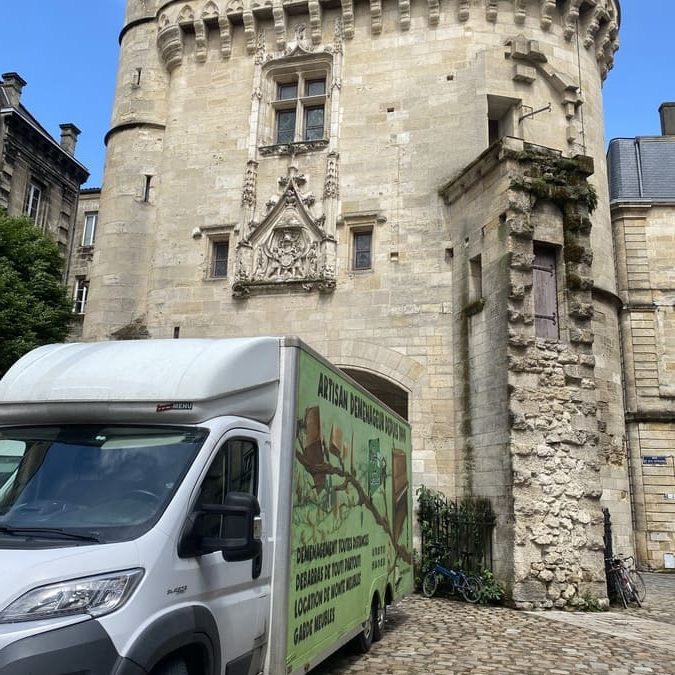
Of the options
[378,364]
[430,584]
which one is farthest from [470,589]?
[378,364]

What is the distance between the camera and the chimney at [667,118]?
80.8ft

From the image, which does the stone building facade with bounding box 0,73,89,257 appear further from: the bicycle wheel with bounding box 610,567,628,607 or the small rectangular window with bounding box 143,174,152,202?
the bicycle wheel with bounding box 610,567,628,607

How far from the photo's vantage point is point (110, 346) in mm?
4629

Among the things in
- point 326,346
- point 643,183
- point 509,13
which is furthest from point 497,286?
point 643,183

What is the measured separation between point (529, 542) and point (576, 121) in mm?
9995

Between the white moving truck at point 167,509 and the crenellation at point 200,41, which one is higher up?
the crenellation at point 200,41

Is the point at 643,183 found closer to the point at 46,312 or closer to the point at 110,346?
the point at 46,312

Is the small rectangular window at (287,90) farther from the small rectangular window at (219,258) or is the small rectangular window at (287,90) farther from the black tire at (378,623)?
the black tire at (378,623)

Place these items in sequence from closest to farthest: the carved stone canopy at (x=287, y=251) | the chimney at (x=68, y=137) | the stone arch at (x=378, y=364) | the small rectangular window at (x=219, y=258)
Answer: the stone arch at (x=378, y=364)
the carved stone canopy at (x=287, y=251)
the small rectangular window at (x=219, y=258)
the chimney at (x=68, y=137)

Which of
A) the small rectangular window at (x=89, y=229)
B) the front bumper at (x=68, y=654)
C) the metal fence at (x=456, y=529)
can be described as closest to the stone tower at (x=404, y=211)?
the metal fence at (x=456, y=529)

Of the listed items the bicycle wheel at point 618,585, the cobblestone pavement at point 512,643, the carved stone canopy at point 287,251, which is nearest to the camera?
the cobblestone pavement at point 512,643

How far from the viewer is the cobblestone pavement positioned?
6773 millimetres

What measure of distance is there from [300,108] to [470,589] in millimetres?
11276

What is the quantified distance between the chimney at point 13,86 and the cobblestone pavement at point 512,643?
77.2ft
